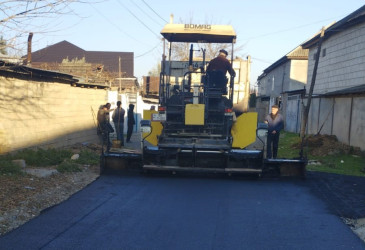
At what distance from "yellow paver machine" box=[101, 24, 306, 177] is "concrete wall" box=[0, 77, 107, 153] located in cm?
347

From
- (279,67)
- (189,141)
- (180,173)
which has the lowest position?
(180,173)

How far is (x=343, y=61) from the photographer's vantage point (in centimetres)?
1841

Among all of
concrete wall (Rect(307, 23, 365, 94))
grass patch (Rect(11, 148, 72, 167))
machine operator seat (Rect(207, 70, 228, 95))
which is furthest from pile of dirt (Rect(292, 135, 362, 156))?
grass patch (Rect(11, 148, 72, 167))

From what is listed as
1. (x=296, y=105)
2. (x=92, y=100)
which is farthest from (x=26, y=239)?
(x=296, y=105)

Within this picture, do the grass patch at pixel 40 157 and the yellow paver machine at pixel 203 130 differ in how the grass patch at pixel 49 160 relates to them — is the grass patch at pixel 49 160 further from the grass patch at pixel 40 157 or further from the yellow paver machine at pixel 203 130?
the yellow paver machine at pixel 203 130

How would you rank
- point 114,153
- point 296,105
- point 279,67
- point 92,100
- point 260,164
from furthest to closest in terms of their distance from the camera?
1. point 279,67
2. point 296,105
3. point 92,100
4. point 114,153
5. point 260,164

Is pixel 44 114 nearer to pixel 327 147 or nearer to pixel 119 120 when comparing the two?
pixel 119 120

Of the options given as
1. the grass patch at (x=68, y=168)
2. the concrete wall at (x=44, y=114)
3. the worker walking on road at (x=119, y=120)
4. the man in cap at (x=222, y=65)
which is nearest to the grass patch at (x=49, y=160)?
the grass patch at (x=68, y=168)

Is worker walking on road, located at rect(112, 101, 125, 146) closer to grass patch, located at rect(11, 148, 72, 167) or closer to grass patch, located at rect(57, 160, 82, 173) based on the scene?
grass patch, located at rect(11, 148, 72, 167)

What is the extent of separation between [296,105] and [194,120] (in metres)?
19.4

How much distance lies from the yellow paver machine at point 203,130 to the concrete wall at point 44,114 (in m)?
3.47

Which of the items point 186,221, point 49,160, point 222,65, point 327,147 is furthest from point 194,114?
point 327,147

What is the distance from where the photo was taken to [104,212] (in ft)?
19.7

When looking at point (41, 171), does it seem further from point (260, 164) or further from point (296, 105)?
point (296, 105)
